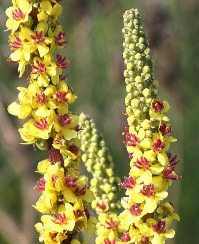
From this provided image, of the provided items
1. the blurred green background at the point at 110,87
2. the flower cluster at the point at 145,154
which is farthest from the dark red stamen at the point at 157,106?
the blurred green background at the point at 110,87

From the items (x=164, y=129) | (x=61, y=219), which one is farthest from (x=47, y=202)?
(x=164, y=129)

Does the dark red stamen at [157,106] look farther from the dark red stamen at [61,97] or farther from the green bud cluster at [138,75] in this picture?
the dark red stamen at [61,97]

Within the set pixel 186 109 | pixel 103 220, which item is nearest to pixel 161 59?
pixel 186 109

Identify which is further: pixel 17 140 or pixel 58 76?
pixel 17 140

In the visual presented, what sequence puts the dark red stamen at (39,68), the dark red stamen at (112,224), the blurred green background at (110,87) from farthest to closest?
1. the blurred green background at (110,87)
2. the dark red stamen at (112,224)
3. the dark red stamen at (39,68)

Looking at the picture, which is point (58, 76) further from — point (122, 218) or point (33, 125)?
point (122, 218)

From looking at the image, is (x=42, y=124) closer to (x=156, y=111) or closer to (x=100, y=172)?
(x=156, y=111)

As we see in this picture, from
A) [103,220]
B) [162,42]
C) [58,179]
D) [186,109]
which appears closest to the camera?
[58,179]
